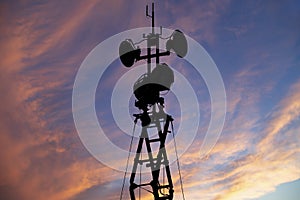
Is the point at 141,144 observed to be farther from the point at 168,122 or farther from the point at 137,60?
the point at 137,60

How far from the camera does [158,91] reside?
32625 mm

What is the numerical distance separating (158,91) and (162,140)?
362 cm

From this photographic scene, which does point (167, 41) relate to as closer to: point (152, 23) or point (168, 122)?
point (152, 23)

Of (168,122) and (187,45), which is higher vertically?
(187,45)

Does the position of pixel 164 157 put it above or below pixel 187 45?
below

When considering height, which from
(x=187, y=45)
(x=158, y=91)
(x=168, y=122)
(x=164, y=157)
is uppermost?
(x=187, y=45)

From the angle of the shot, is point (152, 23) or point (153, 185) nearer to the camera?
point (153, 185)

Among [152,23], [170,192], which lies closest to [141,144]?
[170,192]

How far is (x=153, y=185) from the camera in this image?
30.7 m

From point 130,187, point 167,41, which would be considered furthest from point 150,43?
point 130,187

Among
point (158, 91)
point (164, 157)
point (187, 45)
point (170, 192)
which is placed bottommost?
point (170, 192)

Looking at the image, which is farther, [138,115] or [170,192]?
[138,115]

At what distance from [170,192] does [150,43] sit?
10.8m

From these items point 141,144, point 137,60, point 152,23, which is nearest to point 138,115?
point 141,144
